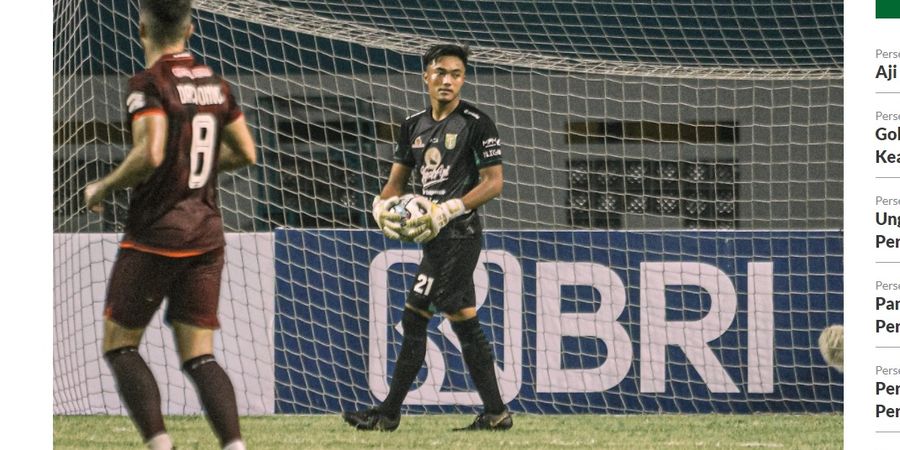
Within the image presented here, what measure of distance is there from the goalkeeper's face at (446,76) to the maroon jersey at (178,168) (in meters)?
1.66

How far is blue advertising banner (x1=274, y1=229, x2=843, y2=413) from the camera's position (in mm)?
6129

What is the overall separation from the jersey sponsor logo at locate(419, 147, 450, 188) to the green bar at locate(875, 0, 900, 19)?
5.61 ft

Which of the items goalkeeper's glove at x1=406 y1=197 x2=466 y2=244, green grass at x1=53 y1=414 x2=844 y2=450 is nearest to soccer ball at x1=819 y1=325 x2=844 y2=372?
green grass at x1=53 y1=414 x2=844 y2=450

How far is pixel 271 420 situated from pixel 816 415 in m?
2.44

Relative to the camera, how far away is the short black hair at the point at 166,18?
3.61 meters

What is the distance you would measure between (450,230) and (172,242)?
1.76m

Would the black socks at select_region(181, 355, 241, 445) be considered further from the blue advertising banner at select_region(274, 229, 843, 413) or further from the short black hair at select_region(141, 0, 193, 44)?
the blue advertising banner at select_region(274, 229, 843, 413)

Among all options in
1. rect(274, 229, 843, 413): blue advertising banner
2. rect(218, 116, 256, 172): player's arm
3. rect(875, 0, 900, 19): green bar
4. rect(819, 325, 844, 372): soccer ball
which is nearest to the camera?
rect(218, 116, 256, 172): player's arm

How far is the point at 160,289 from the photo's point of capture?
3.64m

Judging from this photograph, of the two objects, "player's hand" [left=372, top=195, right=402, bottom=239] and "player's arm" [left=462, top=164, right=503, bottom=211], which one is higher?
"player's arm" [left=462, top=164, right=503, bottom=211]

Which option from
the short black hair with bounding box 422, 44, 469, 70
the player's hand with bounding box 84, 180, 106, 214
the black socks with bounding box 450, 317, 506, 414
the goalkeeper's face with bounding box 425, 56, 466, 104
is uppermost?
the short black hair with bounding box 422, 44, 469, 70

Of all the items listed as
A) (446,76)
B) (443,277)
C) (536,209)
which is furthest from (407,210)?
(536,209)

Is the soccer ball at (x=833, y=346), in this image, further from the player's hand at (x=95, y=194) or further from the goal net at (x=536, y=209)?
the player's hand at (x=95, y=194)

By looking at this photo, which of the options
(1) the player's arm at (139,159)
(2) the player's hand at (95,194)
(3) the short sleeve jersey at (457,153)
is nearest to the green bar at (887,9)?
(3) the short sleeve jersey at (457,153)
